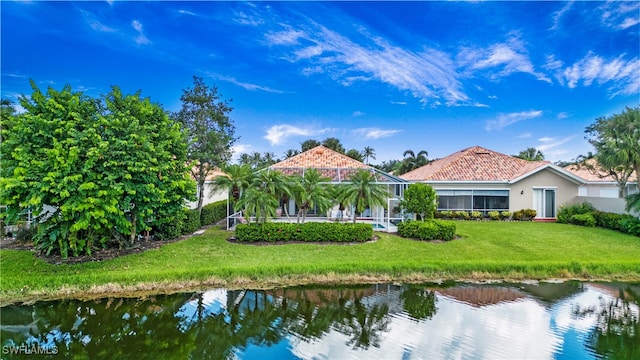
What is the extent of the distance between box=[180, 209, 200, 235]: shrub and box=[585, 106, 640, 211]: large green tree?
87.3ft

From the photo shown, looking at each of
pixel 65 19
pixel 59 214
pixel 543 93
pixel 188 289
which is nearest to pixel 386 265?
pixel 188 289

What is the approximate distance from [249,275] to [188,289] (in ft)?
7.03

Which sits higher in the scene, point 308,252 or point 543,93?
point 543,93

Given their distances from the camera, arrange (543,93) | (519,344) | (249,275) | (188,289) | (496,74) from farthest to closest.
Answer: (543,93), (496,74), (249,275), (188,289), (519,344)

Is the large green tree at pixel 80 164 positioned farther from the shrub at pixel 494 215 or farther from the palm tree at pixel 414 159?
the palm tree at pixel 414 159

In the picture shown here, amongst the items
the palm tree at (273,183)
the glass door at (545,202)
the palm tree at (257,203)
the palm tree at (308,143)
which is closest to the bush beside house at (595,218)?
the glass door at (545,202)

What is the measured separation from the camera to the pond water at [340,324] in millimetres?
7105

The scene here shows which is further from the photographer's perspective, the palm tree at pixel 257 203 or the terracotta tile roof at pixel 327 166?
the terracotta tile roof at pixel 327 166

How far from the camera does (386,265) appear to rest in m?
12.4

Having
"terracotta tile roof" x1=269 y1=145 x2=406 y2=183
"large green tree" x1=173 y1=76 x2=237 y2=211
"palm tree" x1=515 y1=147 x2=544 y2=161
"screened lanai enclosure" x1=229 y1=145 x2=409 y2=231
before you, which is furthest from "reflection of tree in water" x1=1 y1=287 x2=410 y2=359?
"palm tree" x1=515 y1=147 x2=544 y2=161

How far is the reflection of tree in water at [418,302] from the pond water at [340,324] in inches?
1.4

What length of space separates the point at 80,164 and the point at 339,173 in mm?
14374

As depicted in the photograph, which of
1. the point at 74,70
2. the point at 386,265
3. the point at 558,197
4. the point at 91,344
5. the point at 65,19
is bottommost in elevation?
the point at 91,344

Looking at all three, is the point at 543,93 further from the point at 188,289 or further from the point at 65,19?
the point at 65,19
